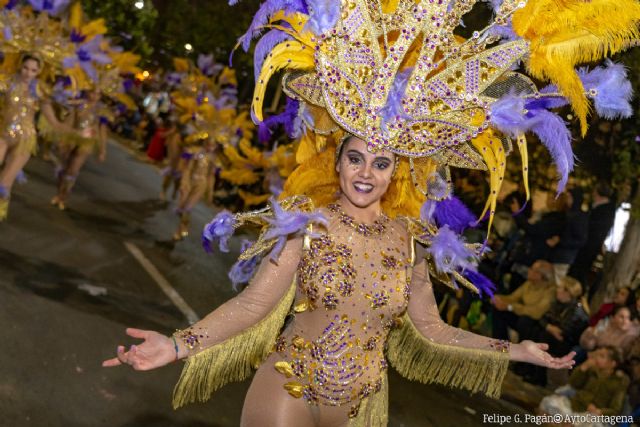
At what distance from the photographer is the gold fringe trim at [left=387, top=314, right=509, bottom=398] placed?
4301mm

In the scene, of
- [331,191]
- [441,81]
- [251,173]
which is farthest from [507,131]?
[251,173]

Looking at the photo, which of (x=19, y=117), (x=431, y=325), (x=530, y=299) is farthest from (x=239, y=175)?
(x=431, y=325)

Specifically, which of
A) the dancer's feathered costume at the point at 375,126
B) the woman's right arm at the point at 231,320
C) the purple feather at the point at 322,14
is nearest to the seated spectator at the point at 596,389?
the dancer's feathered costume at the point at 375,126

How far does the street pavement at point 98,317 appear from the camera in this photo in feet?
20.4

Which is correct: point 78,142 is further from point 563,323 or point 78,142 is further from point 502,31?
point 502,31

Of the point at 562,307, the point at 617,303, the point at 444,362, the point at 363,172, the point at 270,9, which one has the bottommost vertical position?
the point at 562,307

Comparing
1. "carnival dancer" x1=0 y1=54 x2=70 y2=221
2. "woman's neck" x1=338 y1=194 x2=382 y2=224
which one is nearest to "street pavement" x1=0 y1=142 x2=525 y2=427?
"carnival dancer" x1=0 y1=54 x2=70 y2=221

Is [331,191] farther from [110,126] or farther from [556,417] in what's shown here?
[110,126]

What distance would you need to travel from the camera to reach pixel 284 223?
399cm

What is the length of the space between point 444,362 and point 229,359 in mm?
1083

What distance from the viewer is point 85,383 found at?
652cm

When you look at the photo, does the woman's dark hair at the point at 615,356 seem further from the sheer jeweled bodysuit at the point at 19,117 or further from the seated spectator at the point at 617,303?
the sheer jeweled bodysuit at the point at 19,117

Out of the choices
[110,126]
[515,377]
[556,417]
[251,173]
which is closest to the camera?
[556,417]

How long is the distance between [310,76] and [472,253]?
1.13 meters
